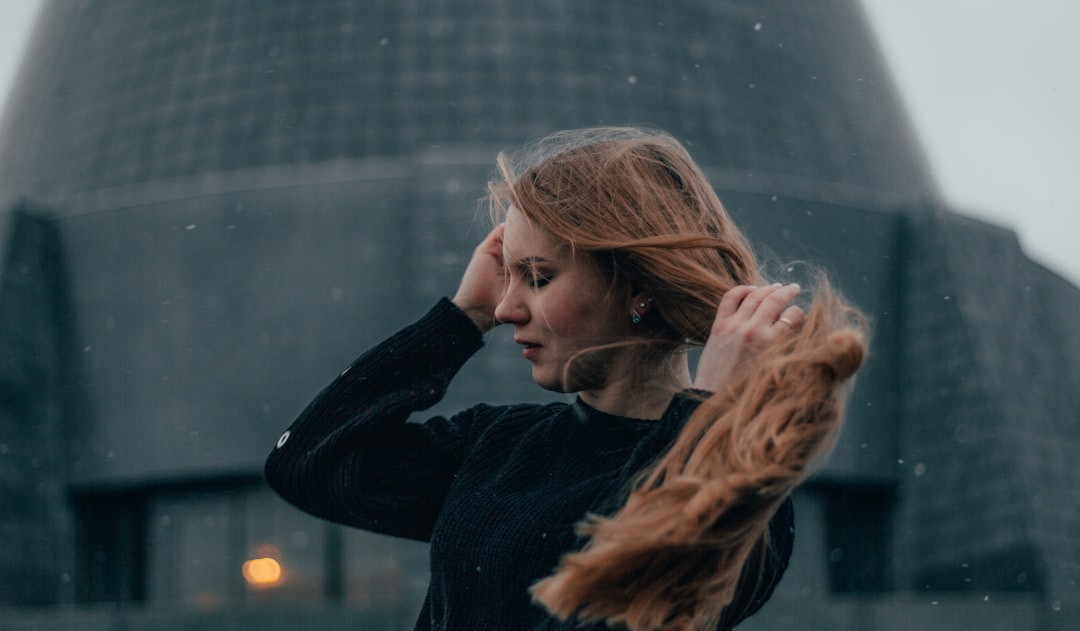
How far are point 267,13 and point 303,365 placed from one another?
638 cm

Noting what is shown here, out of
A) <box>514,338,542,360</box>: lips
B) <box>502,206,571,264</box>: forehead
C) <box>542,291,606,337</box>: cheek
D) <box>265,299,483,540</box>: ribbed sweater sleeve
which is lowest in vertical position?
<box>265,299,483,540</box>: ribbed sweater sleeve

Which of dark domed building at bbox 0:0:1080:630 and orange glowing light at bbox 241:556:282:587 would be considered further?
orange glowing light at bbox 241:556:282:587

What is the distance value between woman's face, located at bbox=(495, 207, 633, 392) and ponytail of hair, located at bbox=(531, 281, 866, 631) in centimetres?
37

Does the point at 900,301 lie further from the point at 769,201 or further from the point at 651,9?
the point at 651,9

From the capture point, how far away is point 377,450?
282 centimetres

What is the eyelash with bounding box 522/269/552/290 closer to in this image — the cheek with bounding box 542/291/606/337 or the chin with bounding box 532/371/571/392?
the cheek with bounding box 542/291/606/337

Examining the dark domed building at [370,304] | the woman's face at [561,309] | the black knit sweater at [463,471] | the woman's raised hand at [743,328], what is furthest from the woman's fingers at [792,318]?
the dark domed building at [370,304]

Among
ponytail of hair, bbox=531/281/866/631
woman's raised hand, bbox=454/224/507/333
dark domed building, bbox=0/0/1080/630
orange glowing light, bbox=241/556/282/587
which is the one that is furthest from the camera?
orange glowing light, bbox=241/556/282/587

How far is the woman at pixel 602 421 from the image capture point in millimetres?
2047

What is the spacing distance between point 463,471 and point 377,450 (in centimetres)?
25

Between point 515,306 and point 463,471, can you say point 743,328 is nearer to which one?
point 515,306

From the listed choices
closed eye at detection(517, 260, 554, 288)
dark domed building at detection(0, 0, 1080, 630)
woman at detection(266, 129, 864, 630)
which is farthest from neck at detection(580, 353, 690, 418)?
dark domed building at detection(0, 0, 1080, 630)

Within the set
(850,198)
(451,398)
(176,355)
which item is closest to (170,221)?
(176,355)

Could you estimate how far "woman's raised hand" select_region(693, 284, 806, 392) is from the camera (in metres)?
2.19
